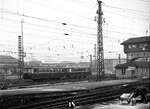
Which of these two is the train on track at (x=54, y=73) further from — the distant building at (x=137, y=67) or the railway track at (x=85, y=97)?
the railway track at (x=85, y=97)

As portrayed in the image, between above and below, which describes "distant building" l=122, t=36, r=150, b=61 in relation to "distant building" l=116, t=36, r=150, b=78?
above

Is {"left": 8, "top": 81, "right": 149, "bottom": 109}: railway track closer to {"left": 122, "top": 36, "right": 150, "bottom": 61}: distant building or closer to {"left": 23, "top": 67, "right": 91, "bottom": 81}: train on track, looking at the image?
{"left": 23, "top": 67, "right": 91, "bottom": 81}: train on track

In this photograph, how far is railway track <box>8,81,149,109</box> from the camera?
11724 millimetres

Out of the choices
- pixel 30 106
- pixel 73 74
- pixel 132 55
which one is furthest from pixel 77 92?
pixel 132 55

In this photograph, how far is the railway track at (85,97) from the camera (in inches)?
462

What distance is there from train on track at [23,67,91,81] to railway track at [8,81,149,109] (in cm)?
1659

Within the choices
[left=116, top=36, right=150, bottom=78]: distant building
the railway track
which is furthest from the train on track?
the railway track

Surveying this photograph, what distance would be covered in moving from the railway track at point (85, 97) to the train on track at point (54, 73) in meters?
16.6

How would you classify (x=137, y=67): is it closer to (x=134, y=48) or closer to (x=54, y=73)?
(x=134, y=48)

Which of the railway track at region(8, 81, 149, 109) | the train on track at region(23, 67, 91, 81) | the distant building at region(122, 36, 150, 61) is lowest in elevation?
the railway track at region(8, 81, 149, 109)

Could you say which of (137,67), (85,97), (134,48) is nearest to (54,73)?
(137,67)

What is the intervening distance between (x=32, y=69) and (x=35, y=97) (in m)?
20.8

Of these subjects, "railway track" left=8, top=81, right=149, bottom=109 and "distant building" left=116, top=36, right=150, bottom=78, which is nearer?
"railway track" left=8, top=81, right=149, bottom=109

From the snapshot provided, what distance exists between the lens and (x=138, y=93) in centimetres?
1372
